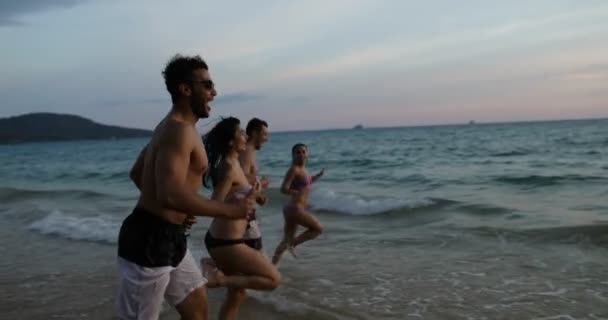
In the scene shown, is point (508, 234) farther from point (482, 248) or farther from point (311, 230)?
point (311, 230)

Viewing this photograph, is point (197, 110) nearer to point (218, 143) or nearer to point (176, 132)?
point (176, 132)

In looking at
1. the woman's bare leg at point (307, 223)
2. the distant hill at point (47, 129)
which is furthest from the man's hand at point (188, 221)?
the distant hill at point (47, 129)

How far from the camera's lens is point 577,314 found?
221 inches

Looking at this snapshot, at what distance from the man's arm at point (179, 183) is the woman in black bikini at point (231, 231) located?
1266 mm

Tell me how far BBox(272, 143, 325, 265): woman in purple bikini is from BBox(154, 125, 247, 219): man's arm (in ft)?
14.5

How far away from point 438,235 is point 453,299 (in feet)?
12.2

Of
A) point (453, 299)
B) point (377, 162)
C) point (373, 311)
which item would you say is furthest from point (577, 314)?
point (377, 162)

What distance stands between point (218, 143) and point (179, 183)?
4.94ft

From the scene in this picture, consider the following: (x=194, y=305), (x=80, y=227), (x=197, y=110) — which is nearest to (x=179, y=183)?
(x=197, y=110)

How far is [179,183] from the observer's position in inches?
110

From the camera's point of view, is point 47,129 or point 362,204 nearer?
point 362,204

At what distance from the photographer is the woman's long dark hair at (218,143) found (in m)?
4.25

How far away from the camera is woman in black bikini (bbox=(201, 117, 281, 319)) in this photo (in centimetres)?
415

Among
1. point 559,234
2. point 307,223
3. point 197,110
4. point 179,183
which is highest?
point 197,110
